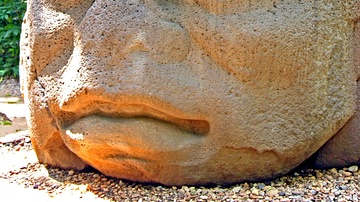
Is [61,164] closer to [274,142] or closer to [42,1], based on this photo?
[42,1]

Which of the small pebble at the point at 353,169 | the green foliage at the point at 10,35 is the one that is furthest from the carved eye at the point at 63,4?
the green foliage at the point at 10,35

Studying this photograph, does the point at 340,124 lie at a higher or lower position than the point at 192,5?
lower

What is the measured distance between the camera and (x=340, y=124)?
6.27 feet

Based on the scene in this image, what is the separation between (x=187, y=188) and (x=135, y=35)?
60cm

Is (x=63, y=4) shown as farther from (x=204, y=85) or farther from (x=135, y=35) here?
(x=204, y=85)

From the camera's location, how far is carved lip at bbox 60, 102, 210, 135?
175cm

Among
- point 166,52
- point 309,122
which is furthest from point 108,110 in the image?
point 309,122

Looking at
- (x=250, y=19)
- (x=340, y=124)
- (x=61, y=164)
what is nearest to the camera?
(x=250, y=19)

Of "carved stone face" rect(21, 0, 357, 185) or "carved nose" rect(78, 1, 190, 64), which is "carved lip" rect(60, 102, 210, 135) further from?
"carved nose" rect(78, 1, 190, 64)

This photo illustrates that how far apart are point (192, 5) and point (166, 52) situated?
201mm

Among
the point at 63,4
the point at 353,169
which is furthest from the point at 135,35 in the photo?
the point at 353,169

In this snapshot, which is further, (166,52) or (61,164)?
(61,164)

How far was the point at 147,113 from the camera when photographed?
1.77 m

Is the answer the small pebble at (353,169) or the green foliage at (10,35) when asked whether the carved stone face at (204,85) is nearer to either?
the small pebble at (353,169)
